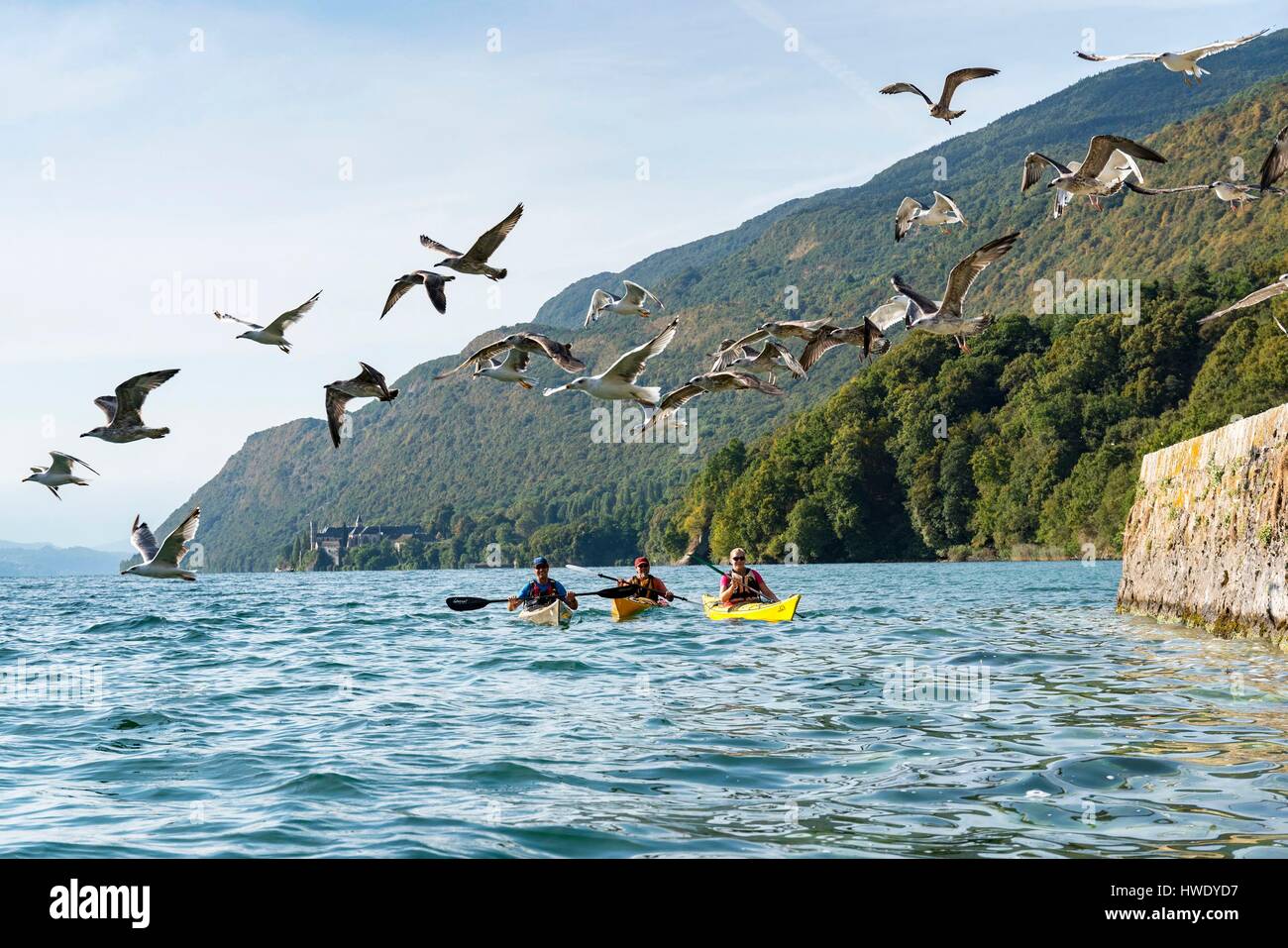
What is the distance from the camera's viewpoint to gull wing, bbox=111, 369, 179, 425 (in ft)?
48.0

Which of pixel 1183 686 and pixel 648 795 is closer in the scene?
pixel 648 795

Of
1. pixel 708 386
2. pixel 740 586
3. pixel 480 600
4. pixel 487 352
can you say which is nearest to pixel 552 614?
pixel 480 600

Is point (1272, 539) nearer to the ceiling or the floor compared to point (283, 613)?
nearer to the ceiling

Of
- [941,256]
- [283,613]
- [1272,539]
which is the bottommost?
[283,613]

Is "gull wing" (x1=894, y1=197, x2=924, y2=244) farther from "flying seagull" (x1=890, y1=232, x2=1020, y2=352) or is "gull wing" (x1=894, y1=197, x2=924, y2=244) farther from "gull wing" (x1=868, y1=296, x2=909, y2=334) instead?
"flying seagull" (x1=890, y1=232, x2=1020, y2=352)

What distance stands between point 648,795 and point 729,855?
1.98 m

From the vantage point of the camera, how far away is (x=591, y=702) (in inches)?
647

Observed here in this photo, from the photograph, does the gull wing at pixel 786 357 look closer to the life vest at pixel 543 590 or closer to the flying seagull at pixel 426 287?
the flying seagull at pixel 426 287

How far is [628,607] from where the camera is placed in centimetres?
2925

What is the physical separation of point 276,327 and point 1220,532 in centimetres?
1484

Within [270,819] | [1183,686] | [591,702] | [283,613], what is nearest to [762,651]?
[591,702]

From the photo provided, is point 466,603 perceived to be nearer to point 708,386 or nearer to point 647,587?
point 647,587
